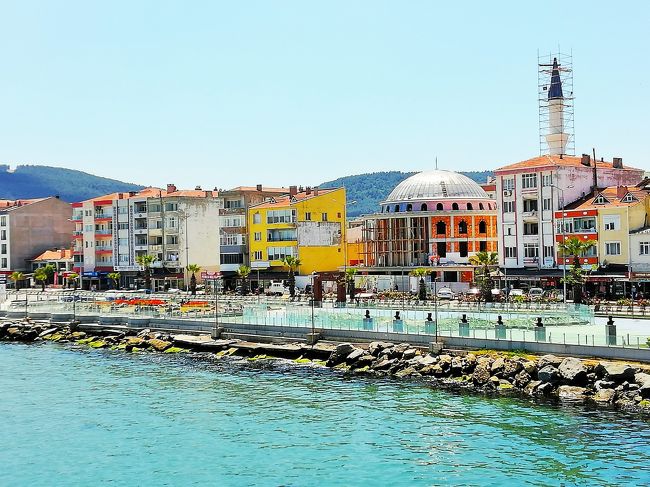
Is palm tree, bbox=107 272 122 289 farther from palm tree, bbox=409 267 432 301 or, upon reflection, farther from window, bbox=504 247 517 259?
window, bbox=504 247 517 259

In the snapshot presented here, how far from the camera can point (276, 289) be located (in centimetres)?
10925

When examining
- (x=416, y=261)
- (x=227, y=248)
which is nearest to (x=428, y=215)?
(x=416, y=261)

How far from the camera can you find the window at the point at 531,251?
89438 millimetres

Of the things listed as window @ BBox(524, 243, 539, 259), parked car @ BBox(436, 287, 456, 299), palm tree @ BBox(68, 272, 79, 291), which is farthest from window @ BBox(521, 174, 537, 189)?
palm tree @ BBox(68, 272, 79, 291)

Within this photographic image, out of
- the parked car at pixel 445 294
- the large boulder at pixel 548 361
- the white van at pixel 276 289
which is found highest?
the white van at pixel 276 289

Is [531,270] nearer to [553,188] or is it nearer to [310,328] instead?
[553,188]

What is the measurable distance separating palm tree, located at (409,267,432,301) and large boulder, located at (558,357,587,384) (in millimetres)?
36771

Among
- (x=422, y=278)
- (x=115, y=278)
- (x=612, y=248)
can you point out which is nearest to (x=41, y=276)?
(x=115, y=278)

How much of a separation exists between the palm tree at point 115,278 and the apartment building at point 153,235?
3.21ft

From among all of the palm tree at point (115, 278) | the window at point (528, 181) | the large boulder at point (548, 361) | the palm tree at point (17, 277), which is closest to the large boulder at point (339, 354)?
the large boulder at point (548, 361)

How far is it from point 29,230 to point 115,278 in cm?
2898

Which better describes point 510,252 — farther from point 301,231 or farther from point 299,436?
point 299,436

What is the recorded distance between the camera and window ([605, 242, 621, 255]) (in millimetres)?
80000

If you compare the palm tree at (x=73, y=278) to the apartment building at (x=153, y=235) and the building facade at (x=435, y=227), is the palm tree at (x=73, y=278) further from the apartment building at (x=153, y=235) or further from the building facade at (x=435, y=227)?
the building facade at (x=435, y=227)
